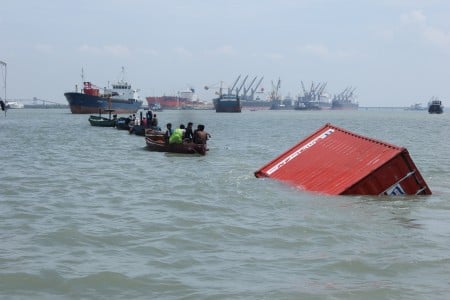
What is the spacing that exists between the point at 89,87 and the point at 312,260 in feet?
372

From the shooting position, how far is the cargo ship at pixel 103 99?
114438mm

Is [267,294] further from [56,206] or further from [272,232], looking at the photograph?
[56,206]

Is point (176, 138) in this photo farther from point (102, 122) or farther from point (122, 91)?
point (122, 91)

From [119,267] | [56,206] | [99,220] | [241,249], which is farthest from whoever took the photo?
[56,206]

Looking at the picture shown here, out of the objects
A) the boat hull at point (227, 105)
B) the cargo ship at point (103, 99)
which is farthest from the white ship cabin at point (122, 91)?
the boat hull at point (227, 105)

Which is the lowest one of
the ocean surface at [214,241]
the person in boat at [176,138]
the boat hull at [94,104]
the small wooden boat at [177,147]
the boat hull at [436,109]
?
the ocean surface at [214,241]

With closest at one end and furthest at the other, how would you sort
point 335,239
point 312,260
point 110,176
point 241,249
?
point 312,260
point 241,249
point 335,239
point 110,176

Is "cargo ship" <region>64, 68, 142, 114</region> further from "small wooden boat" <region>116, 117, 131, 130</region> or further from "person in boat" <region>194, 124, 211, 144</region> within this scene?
"person in boat" <region>194, 124, 211, 144</region>

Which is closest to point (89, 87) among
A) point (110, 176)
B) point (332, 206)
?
Answer: point (110, 176)

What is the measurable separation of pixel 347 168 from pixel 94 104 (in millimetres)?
103713

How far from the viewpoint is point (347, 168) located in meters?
16.4

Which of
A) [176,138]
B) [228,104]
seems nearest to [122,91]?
[228,104]

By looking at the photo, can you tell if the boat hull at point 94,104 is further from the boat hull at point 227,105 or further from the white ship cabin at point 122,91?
the boat hull at point 227,105

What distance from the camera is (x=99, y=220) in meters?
12.2
